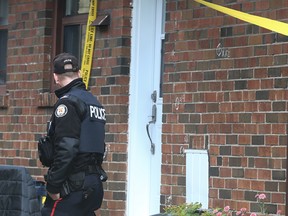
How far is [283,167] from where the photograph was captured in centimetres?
835

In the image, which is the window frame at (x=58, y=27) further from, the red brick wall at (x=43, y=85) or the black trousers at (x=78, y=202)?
the black trousers at (x=78, y=202)

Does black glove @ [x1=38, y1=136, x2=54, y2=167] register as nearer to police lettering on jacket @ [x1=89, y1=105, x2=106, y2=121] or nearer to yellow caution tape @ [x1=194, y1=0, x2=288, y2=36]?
police lettering on jacket @ [x1=89, y1=105, x2=106, y2=121]

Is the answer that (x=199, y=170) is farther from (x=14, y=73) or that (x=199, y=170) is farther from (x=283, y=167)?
(x=14, y=73)

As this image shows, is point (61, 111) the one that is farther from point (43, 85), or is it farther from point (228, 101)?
point (43, 85)

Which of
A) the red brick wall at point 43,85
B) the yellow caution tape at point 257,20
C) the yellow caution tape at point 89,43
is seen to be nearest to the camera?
the yellow caution tape at point 257,20

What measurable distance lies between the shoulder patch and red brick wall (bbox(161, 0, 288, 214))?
200cm

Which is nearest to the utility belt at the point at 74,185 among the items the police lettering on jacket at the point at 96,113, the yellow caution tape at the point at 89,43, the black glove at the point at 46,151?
the black glove at the point at 46,151

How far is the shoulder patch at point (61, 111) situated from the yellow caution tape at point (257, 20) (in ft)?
5.83

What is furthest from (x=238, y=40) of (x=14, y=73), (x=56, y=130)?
(x=14, y=73)

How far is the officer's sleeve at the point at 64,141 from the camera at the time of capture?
7285 millimetres

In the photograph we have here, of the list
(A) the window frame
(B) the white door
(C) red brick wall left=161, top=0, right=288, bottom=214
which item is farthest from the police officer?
(A) the window frame

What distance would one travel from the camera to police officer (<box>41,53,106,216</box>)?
7.32 metres

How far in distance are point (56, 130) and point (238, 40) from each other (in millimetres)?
2249

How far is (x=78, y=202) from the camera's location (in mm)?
7445
